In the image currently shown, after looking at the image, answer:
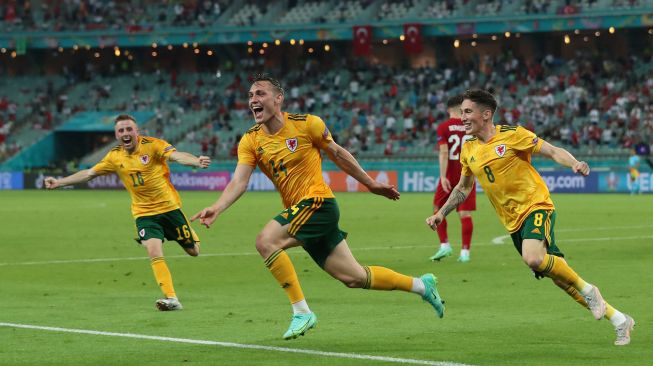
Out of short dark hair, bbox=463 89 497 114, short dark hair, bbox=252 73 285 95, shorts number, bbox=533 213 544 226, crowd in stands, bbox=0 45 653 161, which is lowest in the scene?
crowd in stands, bbox=0 45 653 161

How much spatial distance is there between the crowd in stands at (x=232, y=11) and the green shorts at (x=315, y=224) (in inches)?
A: 2008

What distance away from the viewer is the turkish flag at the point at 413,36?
6309 cm

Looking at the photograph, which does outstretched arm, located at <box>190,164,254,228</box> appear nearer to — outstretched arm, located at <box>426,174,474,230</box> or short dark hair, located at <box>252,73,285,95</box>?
short dark hair, located at <box>252,73,285,95</box>

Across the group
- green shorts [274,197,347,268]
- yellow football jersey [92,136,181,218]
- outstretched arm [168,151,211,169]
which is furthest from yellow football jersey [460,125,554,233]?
yellow football jersey [92,136,181,218]

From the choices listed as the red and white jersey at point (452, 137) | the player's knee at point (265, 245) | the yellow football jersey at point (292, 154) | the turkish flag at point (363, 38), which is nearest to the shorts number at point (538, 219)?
the yellow football jersey at point (292, 154)

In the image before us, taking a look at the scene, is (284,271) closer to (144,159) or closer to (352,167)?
(352,167)

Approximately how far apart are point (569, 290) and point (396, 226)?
57.7ft

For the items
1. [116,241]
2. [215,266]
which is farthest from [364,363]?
[116,241]

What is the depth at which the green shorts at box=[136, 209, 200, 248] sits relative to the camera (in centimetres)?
1391

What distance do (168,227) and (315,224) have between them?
425cm

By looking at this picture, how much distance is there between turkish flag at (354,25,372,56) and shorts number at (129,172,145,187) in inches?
2005

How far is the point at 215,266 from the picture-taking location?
18484mm

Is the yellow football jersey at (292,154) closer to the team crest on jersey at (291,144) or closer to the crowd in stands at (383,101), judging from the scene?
the team crest on jersey at (291,144)

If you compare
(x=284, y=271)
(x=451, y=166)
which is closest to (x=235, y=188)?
(x=284, y=271)
